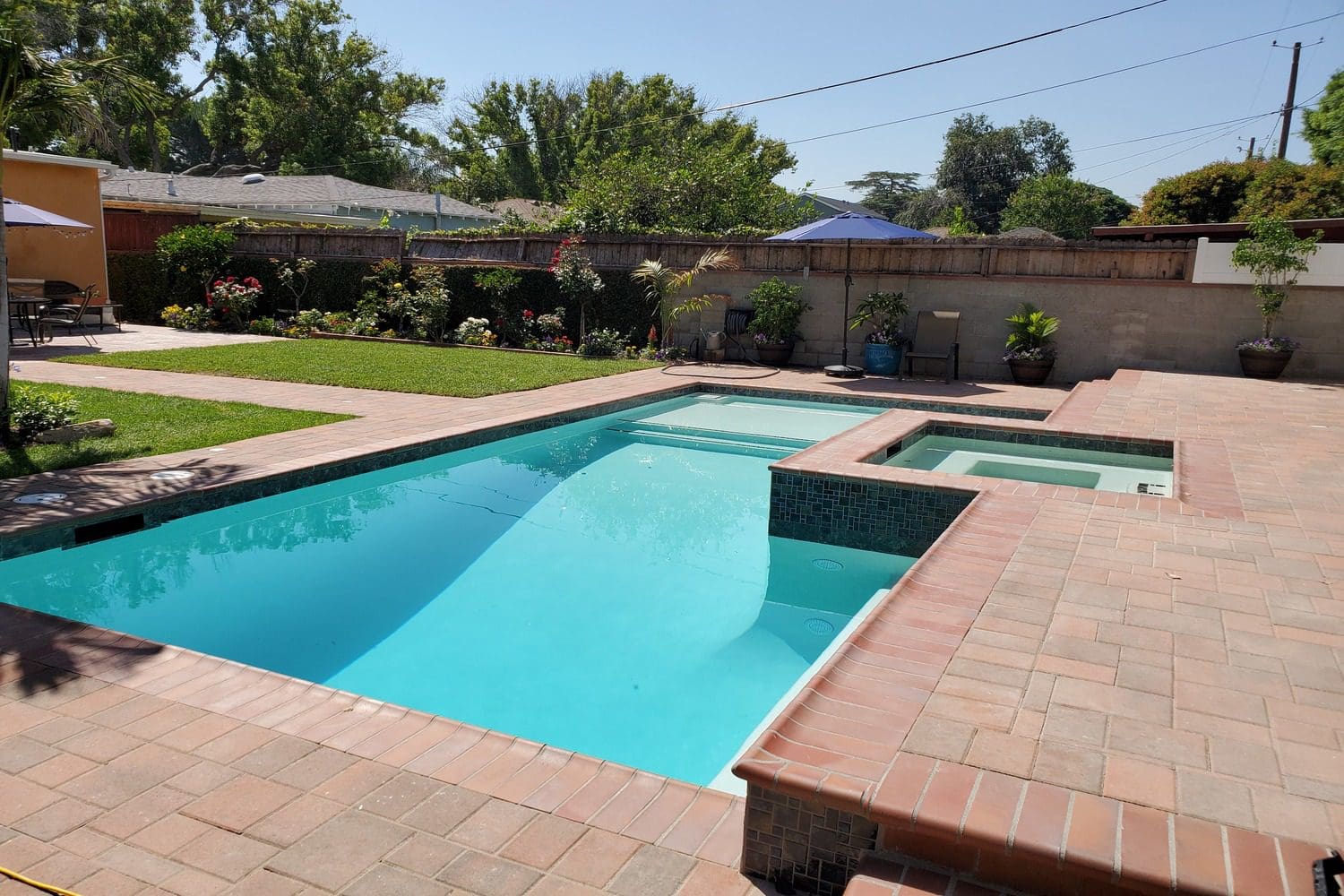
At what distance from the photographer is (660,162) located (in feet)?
62.8

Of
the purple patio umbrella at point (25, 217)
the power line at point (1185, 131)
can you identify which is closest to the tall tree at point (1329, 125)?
the power line at point (1185, 131)

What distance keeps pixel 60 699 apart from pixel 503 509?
372 centimetres

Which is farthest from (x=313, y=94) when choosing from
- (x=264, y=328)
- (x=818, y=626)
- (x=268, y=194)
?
(x=818, y=626)

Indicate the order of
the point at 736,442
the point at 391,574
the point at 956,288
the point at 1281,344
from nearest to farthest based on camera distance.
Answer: the point at 391,574 < the point at 736,442 < the point at 1281,344 < the point at 956,288

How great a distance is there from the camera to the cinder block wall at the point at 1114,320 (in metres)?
10.9

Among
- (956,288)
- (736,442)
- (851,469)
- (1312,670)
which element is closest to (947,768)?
(1312,670)

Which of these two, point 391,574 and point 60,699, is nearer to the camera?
point 60,699

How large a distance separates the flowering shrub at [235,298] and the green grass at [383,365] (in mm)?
2588

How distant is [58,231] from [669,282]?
11365 mm

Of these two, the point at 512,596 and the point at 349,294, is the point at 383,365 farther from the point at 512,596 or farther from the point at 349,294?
the point at 512,596

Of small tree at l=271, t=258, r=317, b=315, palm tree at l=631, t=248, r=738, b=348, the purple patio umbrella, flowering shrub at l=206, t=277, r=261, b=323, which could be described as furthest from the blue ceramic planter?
the purple patio umbrella

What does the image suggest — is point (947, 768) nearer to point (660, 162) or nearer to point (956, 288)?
point (956, 288)

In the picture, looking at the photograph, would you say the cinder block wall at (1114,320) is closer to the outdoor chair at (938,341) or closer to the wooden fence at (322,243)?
the outdoor chair at (938,341)

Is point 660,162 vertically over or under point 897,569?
over
